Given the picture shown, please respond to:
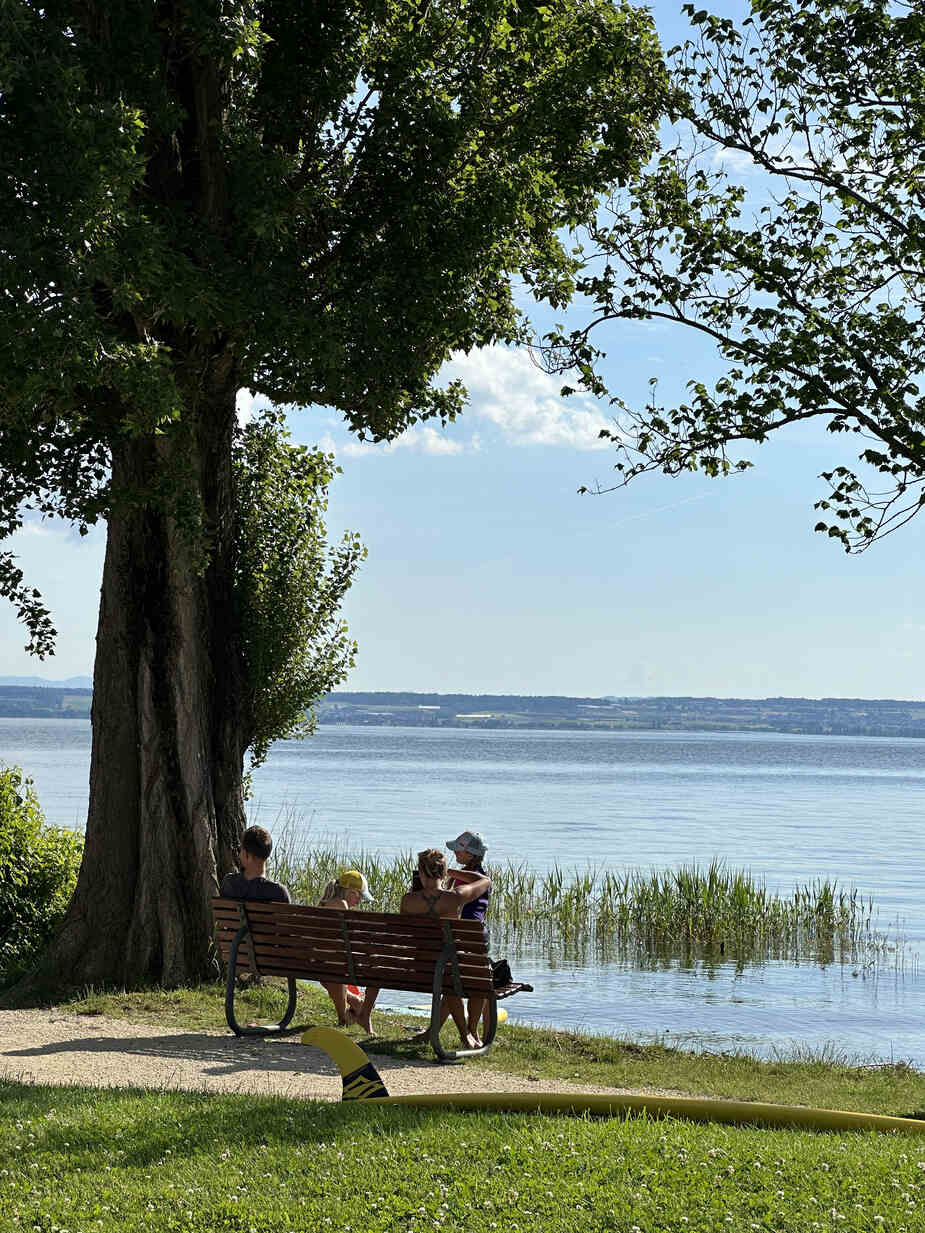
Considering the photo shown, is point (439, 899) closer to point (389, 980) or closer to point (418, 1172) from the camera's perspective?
point (389, 980)

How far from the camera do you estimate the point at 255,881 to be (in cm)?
1009

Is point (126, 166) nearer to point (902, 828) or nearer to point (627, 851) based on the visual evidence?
point (627, 851)

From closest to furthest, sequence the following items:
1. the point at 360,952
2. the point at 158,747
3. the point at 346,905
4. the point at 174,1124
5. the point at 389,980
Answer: the point at 174,1124 → the point at 389,980 → the point at 360,952 → the point at 346,905 → the point at 158,747

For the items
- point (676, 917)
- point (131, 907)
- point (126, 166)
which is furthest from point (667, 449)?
point (676, 917)

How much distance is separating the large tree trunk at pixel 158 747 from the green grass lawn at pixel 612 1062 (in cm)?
68

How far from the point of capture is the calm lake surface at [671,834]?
49.3ft

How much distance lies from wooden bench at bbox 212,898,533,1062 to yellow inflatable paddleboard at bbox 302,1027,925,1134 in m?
1.66

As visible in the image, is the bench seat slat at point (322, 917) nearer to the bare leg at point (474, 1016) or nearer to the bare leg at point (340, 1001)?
the bare leg at point (340, 1001)

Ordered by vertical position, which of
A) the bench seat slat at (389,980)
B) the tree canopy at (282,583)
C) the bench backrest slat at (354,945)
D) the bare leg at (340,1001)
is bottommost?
the bare leg at (340,1001)

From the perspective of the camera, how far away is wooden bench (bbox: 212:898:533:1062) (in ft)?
29.8

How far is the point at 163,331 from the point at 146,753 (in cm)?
366

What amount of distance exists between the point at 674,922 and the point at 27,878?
913 cm

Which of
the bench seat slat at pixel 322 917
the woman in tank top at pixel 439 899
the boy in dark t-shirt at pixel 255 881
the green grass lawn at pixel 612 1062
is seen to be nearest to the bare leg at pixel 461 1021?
the woman in tank top at pixel 439 899

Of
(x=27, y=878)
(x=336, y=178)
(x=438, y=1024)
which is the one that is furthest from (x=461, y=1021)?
(x=336, y=178)
